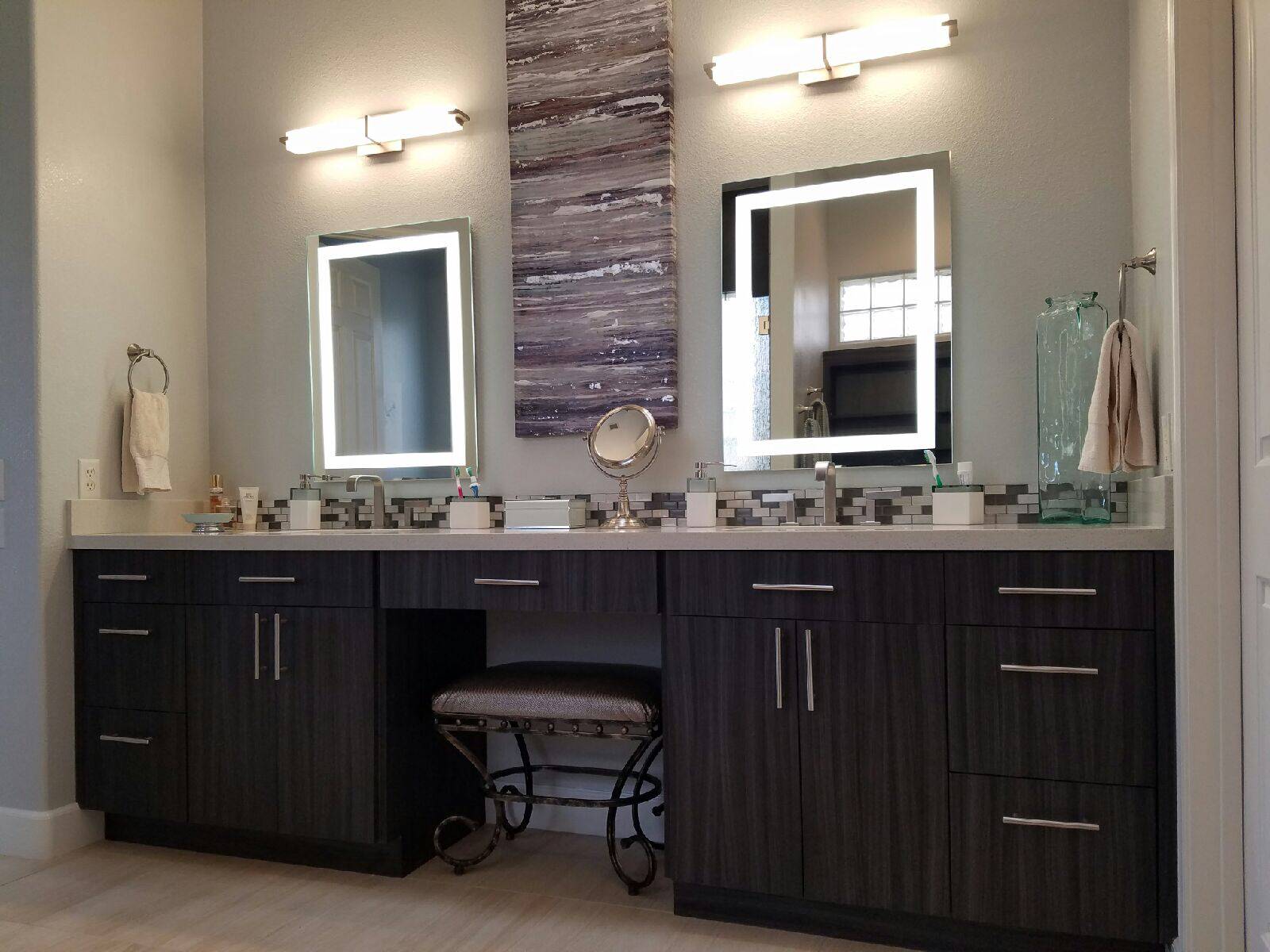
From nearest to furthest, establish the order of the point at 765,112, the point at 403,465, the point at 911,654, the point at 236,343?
the point at 911,654 → the point at 765,112 → the point at 403,465 → the point at 236,343

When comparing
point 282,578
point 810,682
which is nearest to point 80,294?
point 282,578

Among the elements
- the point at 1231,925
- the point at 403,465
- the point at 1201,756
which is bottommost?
the point at 1231,925

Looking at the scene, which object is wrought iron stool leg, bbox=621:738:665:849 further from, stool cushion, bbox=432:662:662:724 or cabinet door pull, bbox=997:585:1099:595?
cabinet door pull, bbox=997:585:1099:595

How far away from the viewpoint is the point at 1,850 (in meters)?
2.61

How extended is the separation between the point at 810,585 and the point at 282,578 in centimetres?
130

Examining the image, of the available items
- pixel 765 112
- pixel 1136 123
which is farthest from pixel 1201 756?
pixel 765 112

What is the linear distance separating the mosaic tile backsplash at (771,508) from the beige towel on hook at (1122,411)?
339 millimetres

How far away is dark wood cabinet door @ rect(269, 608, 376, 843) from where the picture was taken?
2342 mm

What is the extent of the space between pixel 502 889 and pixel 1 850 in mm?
1413

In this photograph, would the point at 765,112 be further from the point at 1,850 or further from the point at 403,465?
the point at 1,850

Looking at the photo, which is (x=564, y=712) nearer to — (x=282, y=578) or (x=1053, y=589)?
(x=282, y=578)

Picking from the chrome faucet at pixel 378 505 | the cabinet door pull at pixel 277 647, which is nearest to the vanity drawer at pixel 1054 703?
the cabinet door pull at pixel 277 647

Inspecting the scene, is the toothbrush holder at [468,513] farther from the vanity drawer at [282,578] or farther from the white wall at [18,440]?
the white wall at [18,440]

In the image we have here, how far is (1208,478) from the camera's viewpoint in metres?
1.67
